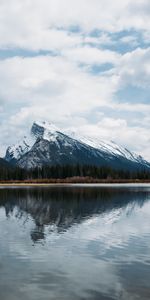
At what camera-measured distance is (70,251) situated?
108 ft

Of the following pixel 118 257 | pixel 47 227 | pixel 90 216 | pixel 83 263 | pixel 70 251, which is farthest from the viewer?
pixel 90 216

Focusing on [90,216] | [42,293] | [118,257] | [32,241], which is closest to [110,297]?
[42,293]

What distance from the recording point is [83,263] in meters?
28.9

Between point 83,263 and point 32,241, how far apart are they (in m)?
9.80

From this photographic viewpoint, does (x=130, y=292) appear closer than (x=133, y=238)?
Yes

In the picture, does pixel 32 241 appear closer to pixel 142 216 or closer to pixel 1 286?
pixel 1 286

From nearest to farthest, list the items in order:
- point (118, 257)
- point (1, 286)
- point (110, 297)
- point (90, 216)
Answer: point (110, 297), point (1, 286), point (118, 257), point (90, 216)

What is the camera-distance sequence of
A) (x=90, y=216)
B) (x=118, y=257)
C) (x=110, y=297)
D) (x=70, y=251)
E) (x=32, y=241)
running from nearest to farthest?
(x=110, y=297) → (x=118, y=257) → (x=70, y=251) → (x=32, y=241) → (x=90, y=216)

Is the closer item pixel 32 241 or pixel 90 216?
pixel 32 241

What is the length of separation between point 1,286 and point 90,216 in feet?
119

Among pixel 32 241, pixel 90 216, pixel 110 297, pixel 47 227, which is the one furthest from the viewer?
pixel 90 216

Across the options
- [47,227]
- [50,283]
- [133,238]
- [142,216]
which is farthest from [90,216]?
[50,283]

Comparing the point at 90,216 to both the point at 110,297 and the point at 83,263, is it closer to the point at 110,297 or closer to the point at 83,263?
the point at 83,263

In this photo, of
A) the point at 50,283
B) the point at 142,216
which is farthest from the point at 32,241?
the point at 142,216
